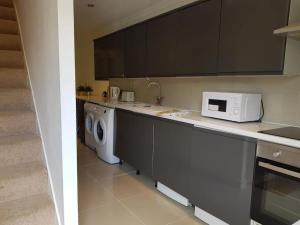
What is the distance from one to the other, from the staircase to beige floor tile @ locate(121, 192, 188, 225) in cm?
83

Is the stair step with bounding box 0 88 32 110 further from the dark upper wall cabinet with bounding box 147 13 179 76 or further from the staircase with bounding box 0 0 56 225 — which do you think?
the dark upper wall cabinet with bounding box 147 13 179 76

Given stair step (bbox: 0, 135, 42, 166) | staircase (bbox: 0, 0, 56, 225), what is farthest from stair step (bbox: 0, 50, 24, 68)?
stair step (bbox: 0, 135, 42, 166)

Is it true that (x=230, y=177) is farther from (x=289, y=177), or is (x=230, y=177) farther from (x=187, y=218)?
(x=187, y=218)

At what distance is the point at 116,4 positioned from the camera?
326 cm

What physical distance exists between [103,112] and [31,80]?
1.29 m

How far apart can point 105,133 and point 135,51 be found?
129cm

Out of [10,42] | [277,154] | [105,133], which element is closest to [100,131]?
[105,133]

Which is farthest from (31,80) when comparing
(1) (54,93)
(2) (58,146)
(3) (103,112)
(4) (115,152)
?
(4) (115,152)

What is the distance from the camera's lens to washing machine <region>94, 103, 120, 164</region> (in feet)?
11.0

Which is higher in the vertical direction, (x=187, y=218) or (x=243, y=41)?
(x=243, y=41)

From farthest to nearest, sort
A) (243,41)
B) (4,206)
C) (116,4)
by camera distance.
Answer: (116,4) < (243,41) < (4,206)

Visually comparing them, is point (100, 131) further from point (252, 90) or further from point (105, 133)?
point (252, 90)

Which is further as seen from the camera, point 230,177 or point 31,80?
point 31,80

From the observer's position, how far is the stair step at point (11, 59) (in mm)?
2506
